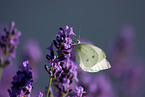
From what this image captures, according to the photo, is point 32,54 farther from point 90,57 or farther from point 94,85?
point 90,57

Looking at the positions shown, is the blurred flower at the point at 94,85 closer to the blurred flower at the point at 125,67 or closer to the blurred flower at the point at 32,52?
the blurred flower at the point at 125,67

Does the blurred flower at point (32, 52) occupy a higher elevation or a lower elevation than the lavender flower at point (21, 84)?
higher

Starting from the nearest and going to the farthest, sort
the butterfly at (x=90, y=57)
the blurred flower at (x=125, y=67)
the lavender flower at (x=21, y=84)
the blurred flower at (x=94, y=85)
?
the lavender flower at (x=21, y=84)
the butterfly at (x=90, y=57)
the blurred flower at (x=94, y=85)
the blurred flower at (x=125, y=67)

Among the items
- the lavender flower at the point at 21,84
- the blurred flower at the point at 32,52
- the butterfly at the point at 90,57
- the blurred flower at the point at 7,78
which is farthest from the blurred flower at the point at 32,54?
the lavender flower at the point at 21,84

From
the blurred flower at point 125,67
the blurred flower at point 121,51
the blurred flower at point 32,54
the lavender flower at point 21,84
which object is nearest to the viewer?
the lavender flower at point 21,84

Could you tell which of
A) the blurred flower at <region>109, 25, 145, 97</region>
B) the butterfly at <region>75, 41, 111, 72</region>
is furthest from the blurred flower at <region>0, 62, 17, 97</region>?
the blurred flower at <region>109, 25, 145, 97</region>

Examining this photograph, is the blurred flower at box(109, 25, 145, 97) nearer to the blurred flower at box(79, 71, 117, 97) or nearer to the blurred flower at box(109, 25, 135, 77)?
the blurred flower at box(109, 25, 135, 77)

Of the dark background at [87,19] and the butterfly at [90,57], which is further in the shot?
the dark background at [87,19]

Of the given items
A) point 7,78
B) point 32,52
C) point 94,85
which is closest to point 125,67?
point 32,52

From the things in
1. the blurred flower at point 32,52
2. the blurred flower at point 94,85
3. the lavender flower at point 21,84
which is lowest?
the blurred flower at point 94,85

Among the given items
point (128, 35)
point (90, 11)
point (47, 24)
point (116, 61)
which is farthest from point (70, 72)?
point (90, 11)
